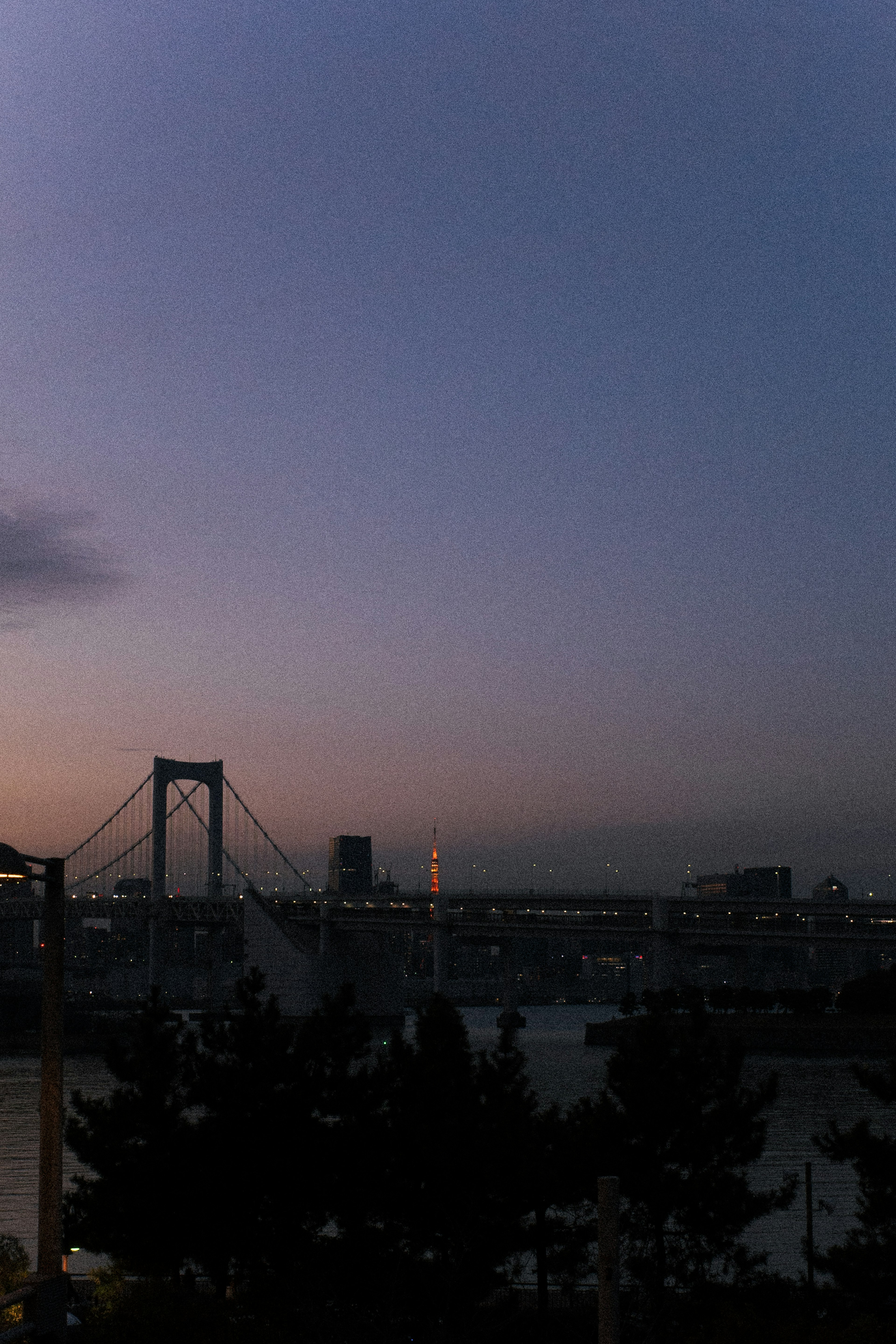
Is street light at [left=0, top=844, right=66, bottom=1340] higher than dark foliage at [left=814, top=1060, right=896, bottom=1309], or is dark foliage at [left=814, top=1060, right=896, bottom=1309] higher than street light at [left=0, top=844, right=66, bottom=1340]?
street light at [left=0, top=844, right=66, bottom=1340]

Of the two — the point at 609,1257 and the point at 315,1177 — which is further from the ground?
the point at 609,1257

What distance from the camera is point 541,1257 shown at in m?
15.2

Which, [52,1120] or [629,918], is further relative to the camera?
[629,918]

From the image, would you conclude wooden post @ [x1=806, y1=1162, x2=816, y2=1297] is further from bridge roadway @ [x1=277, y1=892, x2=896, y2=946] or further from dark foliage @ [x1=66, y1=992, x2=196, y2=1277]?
bridge roadway @ [x1=277, y1=892, x2=896, y2=946]

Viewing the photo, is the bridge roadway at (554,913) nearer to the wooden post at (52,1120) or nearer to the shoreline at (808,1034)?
the shoreline at (808,1034)

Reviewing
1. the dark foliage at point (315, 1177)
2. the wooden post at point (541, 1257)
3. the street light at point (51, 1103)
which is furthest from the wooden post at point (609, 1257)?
the wooden post at point (541, 1257)

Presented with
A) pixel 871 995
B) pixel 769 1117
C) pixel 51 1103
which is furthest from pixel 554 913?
pixel 51 1103

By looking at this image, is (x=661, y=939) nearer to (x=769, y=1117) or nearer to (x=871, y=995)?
(x=871, y=995)

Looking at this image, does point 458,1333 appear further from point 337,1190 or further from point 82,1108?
point 82,1108

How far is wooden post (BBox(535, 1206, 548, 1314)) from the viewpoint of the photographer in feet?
49.3

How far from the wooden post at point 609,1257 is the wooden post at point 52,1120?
14.5ft

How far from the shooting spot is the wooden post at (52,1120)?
9.31m

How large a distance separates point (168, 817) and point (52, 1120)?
300 feet

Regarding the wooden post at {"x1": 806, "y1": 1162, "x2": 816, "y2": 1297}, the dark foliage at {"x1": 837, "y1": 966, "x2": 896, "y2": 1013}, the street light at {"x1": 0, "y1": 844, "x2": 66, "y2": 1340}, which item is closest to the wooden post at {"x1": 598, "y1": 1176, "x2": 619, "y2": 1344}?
the street light at {"x1": 0, "y1": 844, "x2": 66, "y2": 1340}
